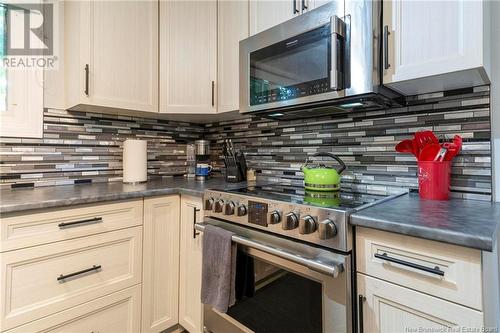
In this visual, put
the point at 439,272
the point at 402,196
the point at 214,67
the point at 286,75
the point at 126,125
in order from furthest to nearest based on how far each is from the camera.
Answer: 1. the point at 126,125
2. the point at 214,67
3. the point at 286,75
4. the point at 402,196
5. the point at 439,272

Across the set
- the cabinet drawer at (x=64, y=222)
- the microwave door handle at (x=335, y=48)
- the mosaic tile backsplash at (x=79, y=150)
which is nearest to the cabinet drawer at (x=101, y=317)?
the cabinet drawer at (x=64, y=222)

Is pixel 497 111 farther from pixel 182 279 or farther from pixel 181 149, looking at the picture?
pixel 181 149

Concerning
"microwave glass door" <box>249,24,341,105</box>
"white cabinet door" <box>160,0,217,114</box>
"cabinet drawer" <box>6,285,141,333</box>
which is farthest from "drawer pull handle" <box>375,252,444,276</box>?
"white cabinet door" <box>160,0,217,114</box>

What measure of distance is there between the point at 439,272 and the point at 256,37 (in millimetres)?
1359

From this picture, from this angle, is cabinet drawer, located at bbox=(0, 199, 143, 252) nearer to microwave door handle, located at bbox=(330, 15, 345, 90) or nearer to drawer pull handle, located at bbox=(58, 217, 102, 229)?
drawer pull handle, located at bbox=(58, 217, 102, 229)

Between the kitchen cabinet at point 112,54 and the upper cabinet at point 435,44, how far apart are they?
4.57 feet

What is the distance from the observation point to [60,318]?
1214 mm

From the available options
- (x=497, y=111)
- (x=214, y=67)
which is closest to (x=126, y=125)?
(x=214, y=67)

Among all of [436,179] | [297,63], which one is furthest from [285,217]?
[297,63]

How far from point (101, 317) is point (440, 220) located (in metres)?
1.52

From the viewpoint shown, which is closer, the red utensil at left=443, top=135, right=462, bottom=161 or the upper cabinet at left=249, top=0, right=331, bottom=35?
the red utensil at left=443, top=135, right=462, bottom=161

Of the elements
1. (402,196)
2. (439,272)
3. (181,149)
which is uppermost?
(181,149)

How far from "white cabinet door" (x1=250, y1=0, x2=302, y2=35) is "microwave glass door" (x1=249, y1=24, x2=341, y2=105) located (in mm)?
169

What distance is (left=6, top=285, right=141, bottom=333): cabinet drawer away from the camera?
3.89 feet
